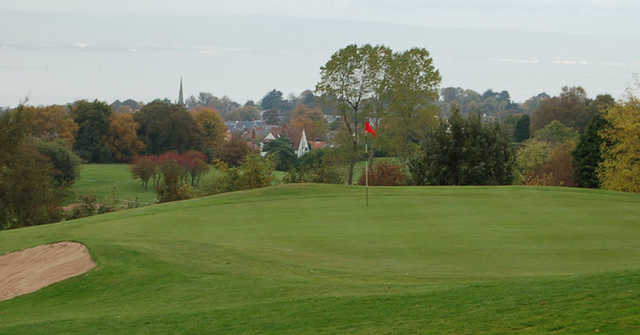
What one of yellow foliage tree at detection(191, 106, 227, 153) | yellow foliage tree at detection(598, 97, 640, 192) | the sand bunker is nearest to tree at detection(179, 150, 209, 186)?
yellow foliage tree at detection(191, 106, 227, 153)

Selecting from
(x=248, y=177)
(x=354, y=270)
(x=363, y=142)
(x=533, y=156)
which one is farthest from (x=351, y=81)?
(x=354, y=270)

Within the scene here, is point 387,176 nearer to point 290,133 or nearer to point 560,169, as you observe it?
point 560,169

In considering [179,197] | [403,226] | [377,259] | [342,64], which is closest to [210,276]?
[377,259]

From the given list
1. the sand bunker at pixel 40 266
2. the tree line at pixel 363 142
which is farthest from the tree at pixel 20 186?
the sand bunker at pixel 40 266

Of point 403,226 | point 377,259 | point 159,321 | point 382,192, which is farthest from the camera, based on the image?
point 382,192

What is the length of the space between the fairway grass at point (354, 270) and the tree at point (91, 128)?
2586 inches

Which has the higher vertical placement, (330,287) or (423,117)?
(423,117)

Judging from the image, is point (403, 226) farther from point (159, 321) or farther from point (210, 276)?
point (159, 321)

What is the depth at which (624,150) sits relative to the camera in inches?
1387

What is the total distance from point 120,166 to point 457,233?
73272 millimetres

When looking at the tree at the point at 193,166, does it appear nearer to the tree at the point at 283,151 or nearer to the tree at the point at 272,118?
the tree at the point at 283,151

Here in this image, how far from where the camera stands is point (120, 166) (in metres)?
80.6

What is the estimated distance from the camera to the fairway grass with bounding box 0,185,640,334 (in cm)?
758

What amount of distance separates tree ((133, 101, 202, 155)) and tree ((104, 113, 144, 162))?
139 centimetres
